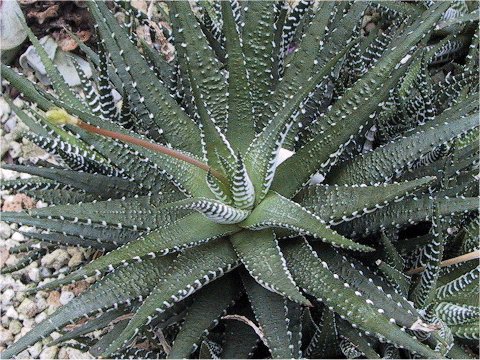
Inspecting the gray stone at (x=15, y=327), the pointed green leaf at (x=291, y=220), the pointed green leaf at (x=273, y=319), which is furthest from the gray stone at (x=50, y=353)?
the pointed green leaf at (x=291, y=220)

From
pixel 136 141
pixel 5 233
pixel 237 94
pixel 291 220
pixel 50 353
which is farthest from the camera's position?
pixel 5 233

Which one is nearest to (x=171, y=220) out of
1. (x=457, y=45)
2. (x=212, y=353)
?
(x=212, y=353)

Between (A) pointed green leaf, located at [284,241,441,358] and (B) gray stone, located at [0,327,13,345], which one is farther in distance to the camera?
(B) gray stone, located at [0,327,13,345]

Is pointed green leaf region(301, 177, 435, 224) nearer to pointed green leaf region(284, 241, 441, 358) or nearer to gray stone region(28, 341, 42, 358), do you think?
pointed green leaf region(284, 241, 441, 358)

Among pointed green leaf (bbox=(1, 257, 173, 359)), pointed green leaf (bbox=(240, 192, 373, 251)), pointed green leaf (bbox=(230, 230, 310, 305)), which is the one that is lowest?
pointed green leaf (bbox=(1, 257, 173, 359))

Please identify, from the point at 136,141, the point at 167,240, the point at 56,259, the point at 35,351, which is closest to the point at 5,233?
the point at 56,259

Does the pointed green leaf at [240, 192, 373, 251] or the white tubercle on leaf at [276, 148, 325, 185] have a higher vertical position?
the white tubercle on leaf at [276, 148, 325, 185]

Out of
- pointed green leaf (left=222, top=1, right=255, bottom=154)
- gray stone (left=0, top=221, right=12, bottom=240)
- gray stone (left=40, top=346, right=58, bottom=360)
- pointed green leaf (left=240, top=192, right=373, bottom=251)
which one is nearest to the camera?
pointed green leaf (left=240, top=192, right=373, bottom=251)

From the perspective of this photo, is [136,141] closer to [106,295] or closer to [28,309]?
[106,295]

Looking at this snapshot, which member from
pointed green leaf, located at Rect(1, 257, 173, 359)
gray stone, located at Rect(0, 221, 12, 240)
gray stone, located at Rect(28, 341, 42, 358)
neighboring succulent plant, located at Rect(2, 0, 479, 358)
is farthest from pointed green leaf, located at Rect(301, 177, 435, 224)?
gray stone, located at Rect(0, 221, 12, 240)
